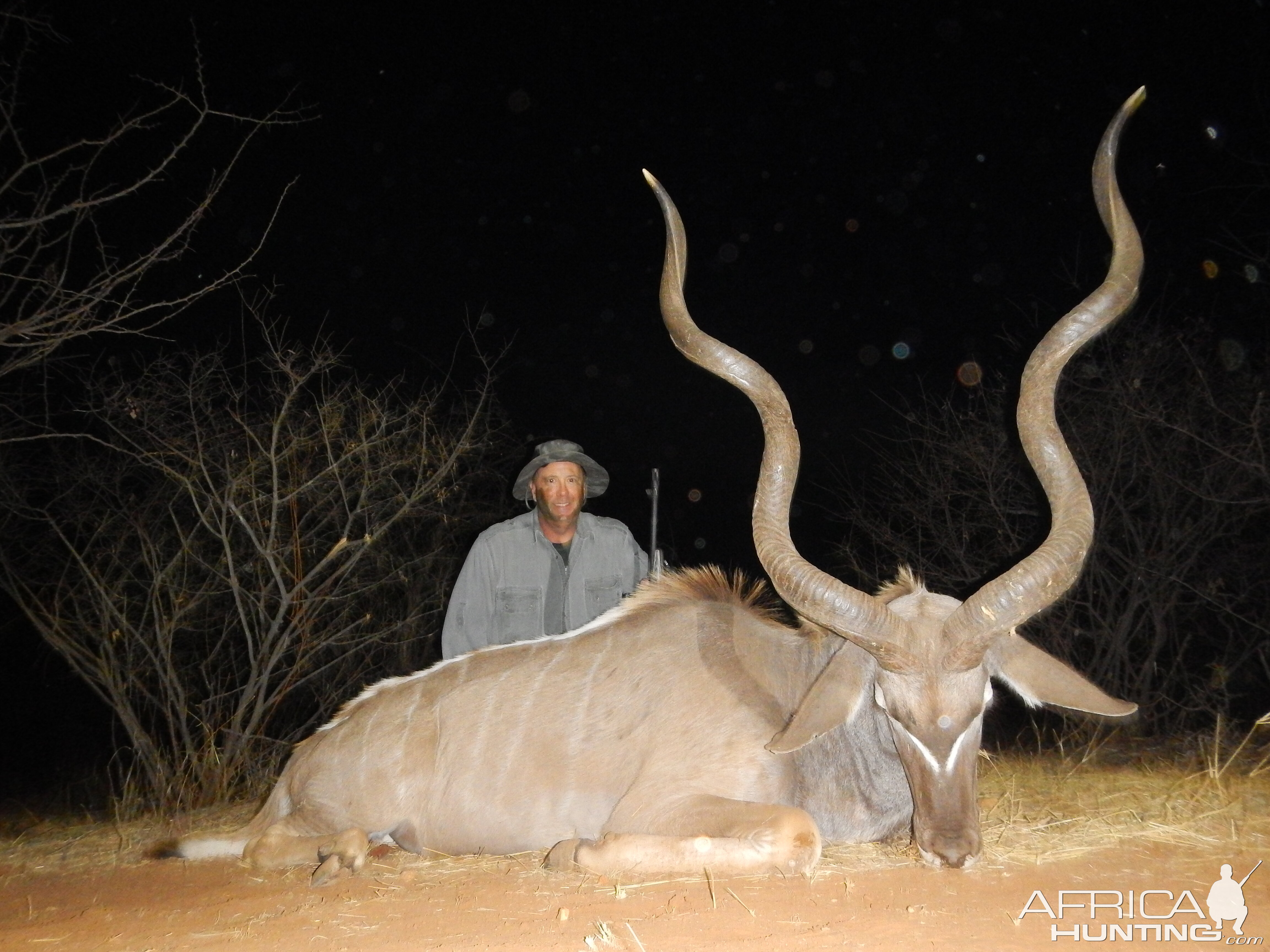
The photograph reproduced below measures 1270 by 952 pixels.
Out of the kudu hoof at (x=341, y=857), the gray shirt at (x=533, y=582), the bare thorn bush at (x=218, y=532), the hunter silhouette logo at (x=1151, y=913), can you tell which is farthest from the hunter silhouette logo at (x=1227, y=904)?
the bare thorn bush at (x=218, y=532)

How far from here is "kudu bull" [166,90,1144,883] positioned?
10.6 ft

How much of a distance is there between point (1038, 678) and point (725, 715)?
3.49ft

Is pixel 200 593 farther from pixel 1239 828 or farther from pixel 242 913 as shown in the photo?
pixel 1239 828

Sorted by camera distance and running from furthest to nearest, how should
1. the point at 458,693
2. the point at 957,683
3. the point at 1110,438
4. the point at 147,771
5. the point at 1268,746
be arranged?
the point at 1110,438
the point at 147,771
the point at 1268,746
the point at 458,693
the point at 957,683

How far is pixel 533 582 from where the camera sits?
17.1 feet

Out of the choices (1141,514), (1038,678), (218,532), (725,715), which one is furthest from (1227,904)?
(1141,514)

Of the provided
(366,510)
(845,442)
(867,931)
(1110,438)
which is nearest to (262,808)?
(867,931)

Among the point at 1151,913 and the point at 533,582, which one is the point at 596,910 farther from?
the point at 533,582

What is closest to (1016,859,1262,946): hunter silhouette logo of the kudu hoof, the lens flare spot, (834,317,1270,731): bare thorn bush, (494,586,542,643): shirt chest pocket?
the kudu hoof

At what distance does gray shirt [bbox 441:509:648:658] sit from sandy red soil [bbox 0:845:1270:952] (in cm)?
178

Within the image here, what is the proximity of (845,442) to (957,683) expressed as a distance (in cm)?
1661

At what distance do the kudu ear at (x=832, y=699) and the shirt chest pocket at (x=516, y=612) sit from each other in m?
2.03

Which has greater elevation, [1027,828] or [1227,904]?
[1227,904]

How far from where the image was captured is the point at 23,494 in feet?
27.6
